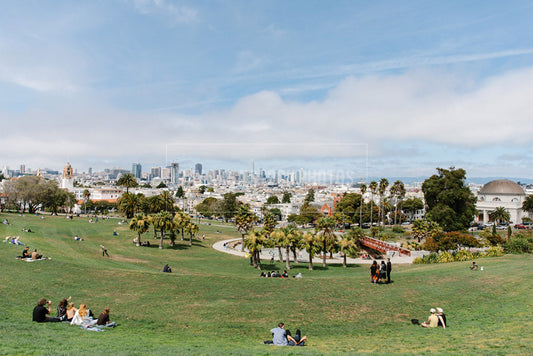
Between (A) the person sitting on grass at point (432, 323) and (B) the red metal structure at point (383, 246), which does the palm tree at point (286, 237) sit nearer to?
(B) the red metal structure at point (383, 246)

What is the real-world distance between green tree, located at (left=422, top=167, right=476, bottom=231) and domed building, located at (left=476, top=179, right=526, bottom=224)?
175 feet

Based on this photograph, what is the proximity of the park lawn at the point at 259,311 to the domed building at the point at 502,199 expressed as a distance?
3851 inches

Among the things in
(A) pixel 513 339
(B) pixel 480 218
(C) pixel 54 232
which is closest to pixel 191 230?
(C) pixel 54 232

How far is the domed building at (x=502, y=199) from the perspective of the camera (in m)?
105

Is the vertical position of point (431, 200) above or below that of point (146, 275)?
above

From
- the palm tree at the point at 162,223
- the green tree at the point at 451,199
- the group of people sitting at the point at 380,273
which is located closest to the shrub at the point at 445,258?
the group of people sitting at the point at 380,273

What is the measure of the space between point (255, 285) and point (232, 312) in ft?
19.6

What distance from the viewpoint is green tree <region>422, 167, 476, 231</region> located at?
199 ft

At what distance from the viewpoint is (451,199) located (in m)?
61.2

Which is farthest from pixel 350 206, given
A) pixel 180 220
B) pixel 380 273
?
pixel 380 273

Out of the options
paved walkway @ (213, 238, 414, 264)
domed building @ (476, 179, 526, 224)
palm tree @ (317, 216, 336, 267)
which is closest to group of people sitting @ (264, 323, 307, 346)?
palm tree @ (317, 216, 336, 267)

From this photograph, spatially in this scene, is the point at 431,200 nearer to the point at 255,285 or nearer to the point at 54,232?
the point at 255,285

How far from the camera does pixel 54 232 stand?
48.4 m

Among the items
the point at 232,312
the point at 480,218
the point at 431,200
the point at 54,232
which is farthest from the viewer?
the point at 480,218
